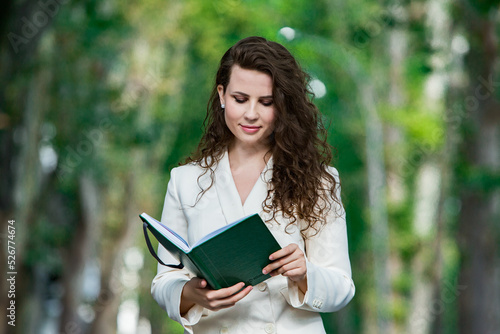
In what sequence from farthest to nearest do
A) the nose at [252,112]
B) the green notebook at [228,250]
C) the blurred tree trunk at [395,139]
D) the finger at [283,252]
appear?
the blurred tree trunk at [395,139]
the nose at [252,112]
the finger at [283,252]
the green notebook at [228,250]

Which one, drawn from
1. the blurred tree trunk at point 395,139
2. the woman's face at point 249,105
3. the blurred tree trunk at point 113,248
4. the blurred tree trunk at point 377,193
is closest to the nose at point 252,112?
the woman's face at point 249,105

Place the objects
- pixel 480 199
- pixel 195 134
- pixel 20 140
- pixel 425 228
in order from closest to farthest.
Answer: pixel 20 140 → pixel 480 199 → pixel 195 134 → pixel 425 228

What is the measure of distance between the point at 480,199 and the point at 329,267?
1104 centimetres

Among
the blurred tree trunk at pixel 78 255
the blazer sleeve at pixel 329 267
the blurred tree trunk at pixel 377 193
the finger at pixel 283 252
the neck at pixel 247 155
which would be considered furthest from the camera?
the blurred tree trunk at pixel 377 193

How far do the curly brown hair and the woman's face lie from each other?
3 centimetres

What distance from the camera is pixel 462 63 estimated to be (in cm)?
1389

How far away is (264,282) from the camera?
3408 mm

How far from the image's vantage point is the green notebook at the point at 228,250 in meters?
2.96

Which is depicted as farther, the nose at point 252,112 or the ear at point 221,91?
the ear at point 221,91

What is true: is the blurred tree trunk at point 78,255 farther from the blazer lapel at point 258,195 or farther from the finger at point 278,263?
the finger at point 278,263

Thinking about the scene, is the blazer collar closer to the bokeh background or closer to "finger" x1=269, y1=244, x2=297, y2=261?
"finger" x1=269, y1=244, x2=297, y2=261

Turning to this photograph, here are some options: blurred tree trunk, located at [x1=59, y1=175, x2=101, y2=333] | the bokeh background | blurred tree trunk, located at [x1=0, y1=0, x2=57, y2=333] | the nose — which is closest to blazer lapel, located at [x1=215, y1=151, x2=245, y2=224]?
the nose

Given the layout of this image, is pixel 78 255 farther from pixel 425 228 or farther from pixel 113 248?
pixel 425 228

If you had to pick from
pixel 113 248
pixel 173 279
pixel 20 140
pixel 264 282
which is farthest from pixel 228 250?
pixel 113 248
